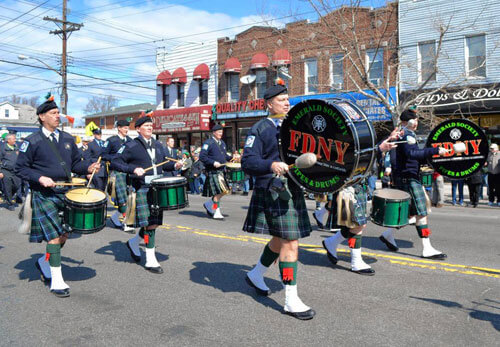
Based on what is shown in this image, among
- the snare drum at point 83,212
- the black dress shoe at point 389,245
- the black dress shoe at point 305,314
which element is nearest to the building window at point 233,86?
the black dress shoe at point 389,245

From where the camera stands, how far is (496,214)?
11555 mm

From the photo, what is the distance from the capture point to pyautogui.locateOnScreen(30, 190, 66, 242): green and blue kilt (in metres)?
4.82

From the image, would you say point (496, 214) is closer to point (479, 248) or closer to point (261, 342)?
point (479, 248)

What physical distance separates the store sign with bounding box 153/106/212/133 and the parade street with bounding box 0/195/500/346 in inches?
805

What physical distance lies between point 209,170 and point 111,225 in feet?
7.84

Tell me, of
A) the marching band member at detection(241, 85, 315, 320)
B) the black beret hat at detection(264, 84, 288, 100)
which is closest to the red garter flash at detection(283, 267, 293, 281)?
the marching band member at detection(241, 85, 315, 320)

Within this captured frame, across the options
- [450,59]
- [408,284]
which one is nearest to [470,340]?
[408,284]

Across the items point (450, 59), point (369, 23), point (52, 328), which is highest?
point (369, 23)

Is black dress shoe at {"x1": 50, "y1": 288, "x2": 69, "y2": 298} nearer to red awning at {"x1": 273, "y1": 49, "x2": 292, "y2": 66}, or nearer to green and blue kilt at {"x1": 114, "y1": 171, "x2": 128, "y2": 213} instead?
green and blue kilt at {"x1": 114, "y1": 171, "x2": 128, "y2": 213}

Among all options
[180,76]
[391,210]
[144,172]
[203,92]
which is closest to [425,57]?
[203,92]

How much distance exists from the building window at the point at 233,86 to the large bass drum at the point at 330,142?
23333mm

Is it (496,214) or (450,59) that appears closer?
(496,214)

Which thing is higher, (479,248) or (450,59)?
(450,59)

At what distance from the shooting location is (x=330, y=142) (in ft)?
12.4
